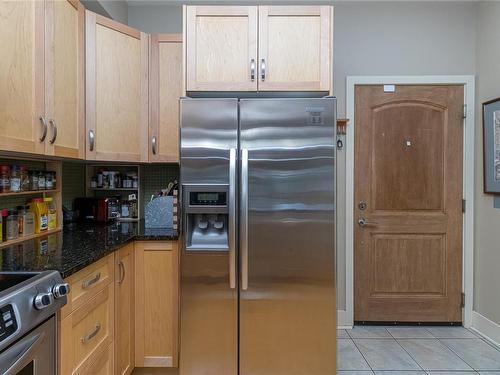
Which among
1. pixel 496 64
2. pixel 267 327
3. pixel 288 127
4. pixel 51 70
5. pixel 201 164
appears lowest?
pixel 267 327

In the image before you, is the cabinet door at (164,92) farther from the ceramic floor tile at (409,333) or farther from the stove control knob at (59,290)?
the ceramic floor tile at (409,333)

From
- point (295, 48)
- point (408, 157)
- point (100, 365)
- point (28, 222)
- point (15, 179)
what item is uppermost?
point (295, 48)

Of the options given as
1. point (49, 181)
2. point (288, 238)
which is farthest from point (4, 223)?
point (288, 238)

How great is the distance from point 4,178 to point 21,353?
1118 mm

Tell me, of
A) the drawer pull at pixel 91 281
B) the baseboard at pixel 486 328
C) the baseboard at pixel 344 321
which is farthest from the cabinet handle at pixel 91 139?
the baseboard at pixel 486 328

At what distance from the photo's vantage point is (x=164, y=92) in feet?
7.59

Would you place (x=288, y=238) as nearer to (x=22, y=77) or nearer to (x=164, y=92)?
(x=164, y=92)

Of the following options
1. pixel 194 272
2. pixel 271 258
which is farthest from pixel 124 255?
pixel 271 258

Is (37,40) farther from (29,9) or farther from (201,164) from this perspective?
(201,164)

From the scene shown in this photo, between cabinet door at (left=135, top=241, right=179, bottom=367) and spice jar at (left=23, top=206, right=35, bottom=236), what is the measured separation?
60 centimetres

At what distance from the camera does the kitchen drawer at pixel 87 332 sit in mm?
1225

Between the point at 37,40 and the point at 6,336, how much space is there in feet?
4.22

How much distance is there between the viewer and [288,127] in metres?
1.81

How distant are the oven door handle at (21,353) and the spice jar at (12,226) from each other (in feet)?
3.04
